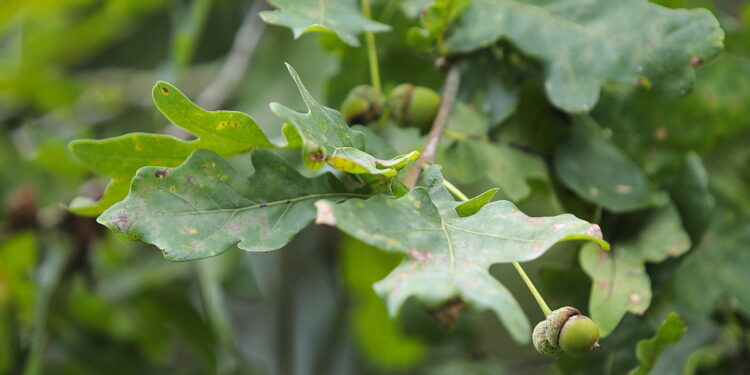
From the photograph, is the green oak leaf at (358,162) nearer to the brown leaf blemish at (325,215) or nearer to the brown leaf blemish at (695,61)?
the brown leaf blemish at (325,215)

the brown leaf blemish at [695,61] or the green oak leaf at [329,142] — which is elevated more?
the green oak leaf at [329,142]

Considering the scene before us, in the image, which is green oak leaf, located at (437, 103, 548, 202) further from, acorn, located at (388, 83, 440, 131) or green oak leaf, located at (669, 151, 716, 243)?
green oak leaf, located at (669, 151, 716, 243)

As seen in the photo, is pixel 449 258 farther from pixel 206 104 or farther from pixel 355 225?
pixel 206 104

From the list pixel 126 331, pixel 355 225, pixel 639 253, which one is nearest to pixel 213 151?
pixel 355 225

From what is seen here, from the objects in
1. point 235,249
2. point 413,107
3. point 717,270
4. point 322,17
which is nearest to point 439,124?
point 413,107

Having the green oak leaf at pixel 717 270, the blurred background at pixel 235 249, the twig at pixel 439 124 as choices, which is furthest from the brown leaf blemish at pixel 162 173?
the green oak leaf at pixel 717 270

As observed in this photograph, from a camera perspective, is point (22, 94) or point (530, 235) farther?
point (22, 94)
